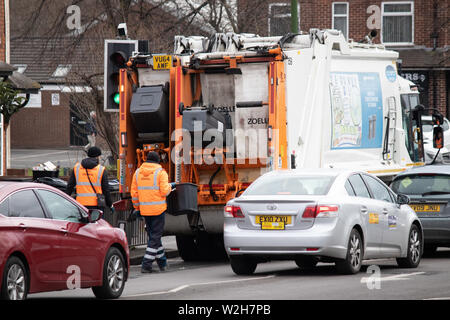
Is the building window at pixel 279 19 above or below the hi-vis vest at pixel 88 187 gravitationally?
above

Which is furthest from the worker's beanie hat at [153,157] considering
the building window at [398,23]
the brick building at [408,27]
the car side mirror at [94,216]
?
the building window at [398,23]

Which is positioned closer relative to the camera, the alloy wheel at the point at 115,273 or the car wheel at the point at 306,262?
the alloy wheel at the point at 115,273

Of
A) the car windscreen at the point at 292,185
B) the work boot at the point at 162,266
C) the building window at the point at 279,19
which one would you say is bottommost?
the work boot at the point at 162,266

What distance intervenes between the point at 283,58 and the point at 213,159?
1925 millimetres

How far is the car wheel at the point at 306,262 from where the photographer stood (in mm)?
13500

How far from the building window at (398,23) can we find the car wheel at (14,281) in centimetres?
3504

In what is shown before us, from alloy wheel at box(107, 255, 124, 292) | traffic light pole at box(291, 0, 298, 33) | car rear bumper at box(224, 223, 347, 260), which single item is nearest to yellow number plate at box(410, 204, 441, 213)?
car rear bumper at box(224, 223, 347, 260)

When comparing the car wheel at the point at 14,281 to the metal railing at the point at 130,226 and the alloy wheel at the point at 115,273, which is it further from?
the metal railing at the point at 130,226

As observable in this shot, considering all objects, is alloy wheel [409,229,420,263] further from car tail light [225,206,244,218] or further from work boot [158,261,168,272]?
work boot [158,261,168,272]

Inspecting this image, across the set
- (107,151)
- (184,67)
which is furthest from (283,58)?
(107,151)

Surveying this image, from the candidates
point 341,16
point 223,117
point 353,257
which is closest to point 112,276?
point 353,257

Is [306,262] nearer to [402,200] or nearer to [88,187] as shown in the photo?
[402,200]

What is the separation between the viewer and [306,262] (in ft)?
46.6

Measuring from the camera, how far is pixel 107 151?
114 feet
